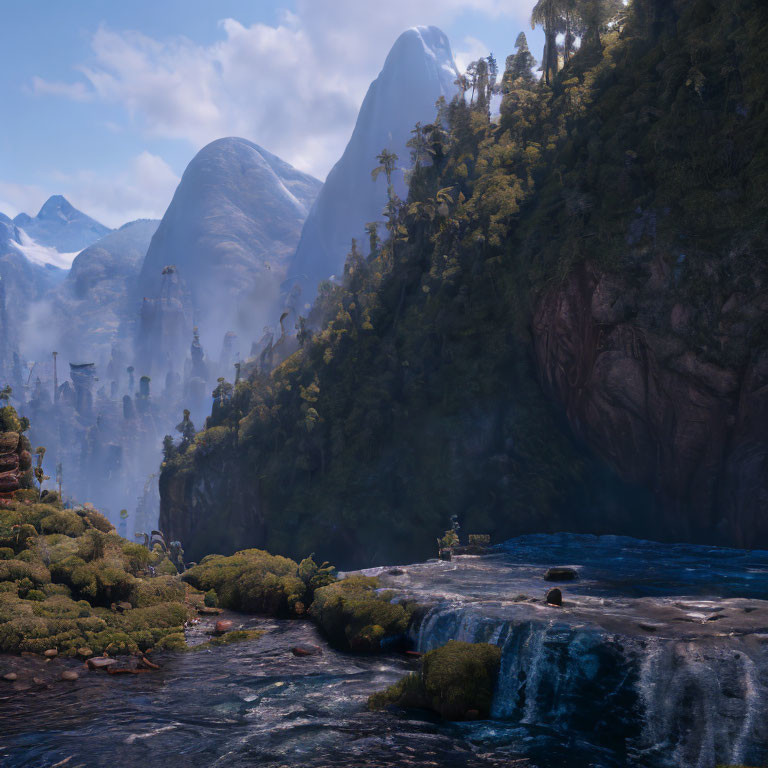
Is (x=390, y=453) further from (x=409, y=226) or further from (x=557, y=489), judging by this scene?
(x=409, y=226)

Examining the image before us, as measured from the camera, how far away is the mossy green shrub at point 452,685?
17734 mm

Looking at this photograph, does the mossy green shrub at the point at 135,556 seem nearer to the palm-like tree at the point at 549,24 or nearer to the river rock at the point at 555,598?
the river rock at the point at 555,598

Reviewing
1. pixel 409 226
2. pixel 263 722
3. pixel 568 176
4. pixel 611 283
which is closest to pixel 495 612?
pixel 263 722

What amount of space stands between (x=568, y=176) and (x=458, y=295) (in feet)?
50.0

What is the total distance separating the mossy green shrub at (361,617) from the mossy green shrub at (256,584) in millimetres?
3054

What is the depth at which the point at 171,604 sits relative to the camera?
2977 cm

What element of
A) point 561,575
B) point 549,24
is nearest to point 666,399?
point 561,575

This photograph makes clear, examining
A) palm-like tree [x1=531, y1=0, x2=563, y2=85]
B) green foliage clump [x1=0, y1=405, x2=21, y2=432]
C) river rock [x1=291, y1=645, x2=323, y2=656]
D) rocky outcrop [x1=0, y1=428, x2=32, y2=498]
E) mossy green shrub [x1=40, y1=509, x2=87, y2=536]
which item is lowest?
river rock [x1=291, y1=645, x2=323, y2=656]

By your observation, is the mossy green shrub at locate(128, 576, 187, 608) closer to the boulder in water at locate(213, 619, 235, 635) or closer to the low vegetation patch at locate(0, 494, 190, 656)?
the low vegetation patch at locate(0, 494, 190, 656)

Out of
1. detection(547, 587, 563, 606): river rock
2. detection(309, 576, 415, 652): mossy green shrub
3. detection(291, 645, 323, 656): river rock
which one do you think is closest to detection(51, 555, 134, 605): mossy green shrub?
detection(309, 576, 415, 652): mossy green shrub

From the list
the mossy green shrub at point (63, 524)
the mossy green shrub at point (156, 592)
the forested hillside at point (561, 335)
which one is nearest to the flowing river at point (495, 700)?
the mossy green shrub at point (156, 592)

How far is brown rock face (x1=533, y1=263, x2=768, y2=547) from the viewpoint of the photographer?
124 feet

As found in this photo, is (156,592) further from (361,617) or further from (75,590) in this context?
(361,617)

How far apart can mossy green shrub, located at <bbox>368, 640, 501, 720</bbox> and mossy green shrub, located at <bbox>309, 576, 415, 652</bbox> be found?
20.6ft
